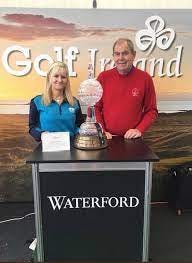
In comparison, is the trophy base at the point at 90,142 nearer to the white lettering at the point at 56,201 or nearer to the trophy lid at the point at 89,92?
the trophy lid at the point at 89,92

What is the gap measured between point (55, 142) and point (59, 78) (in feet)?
1.53

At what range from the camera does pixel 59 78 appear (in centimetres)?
203

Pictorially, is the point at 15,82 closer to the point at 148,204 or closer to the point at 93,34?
the point at 93,34

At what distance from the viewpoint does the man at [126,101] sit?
7.51ft

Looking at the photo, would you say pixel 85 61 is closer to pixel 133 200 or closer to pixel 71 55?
pixel 71 55

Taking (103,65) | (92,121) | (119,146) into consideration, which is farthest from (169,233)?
(103,65)

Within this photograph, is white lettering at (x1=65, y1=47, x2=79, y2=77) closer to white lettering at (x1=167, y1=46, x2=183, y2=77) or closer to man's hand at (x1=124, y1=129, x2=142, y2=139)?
white lettering at (x1=167, y1=46, x2=183, y2=77)

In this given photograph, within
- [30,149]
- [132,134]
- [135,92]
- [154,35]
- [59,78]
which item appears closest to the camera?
[59,78]

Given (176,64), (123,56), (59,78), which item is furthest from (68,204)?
(176,64)

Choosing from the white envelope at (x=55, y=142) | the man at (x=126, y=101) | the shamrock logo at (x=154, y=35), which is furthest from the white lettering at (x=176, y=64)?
the white envelope at (x=55, y=142)

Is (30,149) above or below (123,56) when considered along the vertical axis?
below

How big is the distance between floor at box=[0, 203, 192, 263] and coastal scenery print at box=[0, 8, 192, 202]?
0.24 meters

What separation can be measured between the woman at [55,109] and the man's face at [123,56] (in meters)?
0.39

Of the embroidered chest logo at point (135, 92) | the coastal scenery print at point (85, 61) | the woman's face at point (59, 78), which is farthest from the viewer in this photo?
the coastal scenery print at point (85, 61)
